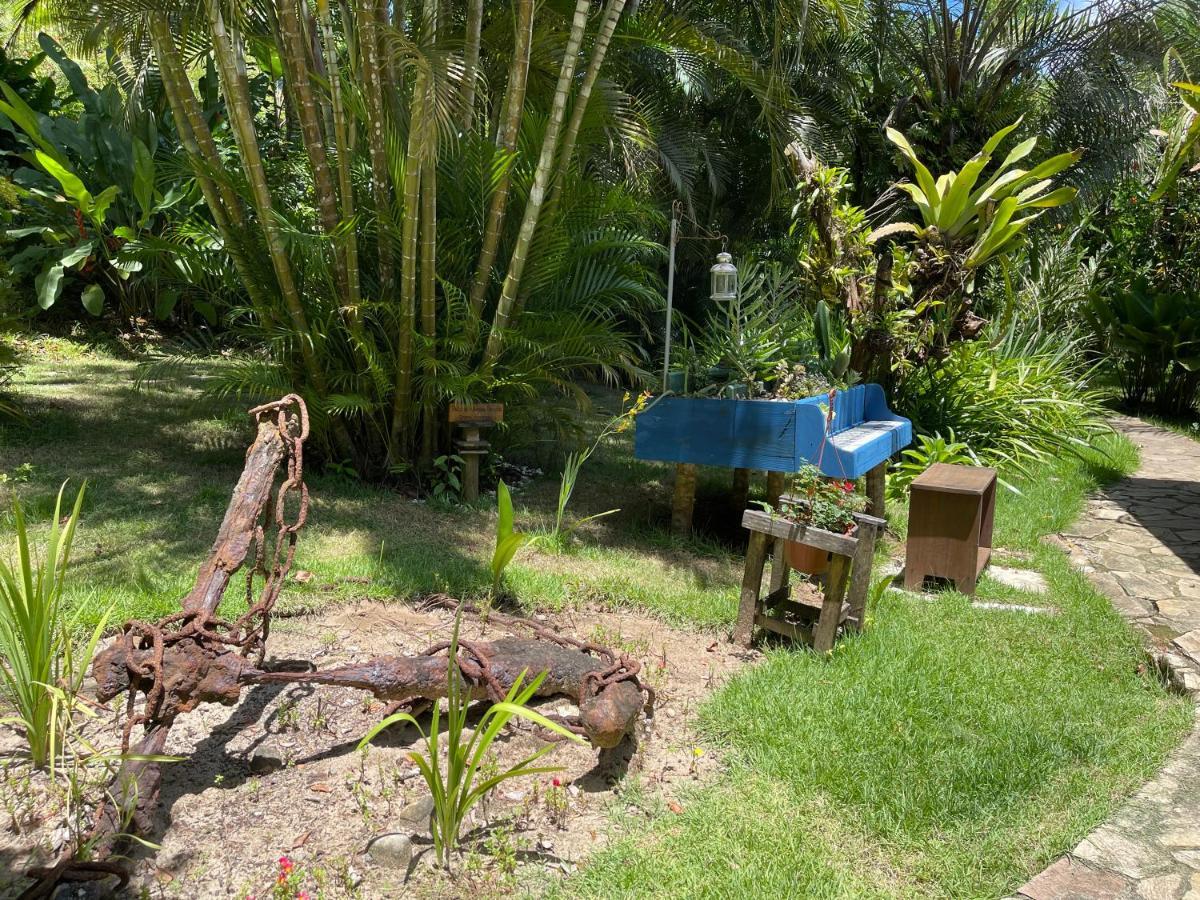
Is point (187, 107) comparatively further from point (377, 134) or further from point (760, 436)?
point (760, 436)

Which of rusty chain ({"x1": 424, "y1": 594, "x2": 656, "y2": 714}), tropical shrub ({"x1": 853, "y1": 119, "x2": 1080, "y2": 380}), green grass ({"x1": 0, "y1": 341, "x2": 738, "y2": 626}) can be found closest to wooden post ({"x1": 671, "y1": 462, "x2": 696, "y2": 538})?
green grass ({"x1": 0, "y1": 341, "x2": 738, "y2": 626})

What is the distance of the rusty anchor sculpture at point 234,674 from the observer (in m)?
2.43

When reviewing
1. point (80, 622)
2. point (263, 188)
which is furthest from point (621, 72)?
point (80, 622)

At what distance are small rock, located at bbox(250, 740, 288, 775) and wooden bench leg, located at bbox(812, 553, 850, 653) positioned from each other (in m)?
2.17

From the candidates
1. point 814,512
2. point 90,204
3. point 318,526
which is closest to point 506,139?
point 318,526

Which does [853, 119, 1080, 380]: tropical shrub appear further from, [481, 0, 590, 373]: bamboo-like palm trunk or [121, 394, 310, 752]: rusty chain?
[121, 394, 310, 752]: rusty chain

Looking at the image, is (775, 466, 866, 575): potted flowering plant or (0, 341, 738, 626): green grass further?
(0, 341, 738, 626): green grass

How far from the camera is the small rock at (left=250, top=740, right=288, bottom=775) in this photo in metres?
2.98

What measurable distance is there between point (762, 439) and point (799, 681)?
6.10 ft

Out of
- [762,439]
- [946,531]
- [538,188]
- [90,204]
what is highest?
[538,188]

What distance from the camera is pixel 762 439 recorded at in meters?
5.27

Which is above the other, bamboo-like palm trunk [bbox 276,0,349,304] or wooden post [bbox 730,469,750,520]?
bamboo-like palm trunk [bbox 276,0,349,304]

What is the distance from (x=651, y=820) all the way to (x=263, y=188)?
4.20 m

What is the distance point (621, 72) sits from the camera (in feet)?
33.6
